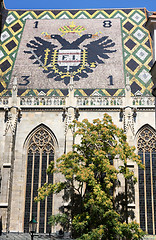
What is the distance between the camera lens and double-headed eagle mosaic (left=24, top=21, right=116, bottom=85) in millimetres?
22422

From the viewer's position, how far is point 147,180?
18.4 metres

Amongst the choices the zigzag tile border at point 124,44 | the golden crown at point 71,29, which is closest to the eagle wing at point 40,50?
the zigzag tile border at point 124,44

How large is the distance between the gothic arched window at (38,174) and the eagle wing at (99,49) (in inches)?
254

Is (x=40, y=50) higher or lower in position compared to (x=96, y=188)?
higher

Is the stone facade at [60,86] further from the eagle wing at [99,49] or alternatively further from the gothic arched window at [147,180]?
the gothic arched window at [147,180]

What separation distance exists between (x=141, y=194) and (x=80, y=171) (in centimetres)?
458

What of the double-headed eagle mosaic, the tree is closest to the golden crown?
the double-headed eagle mosaic

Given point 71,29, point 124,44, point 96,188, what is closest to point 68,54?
point 71,29

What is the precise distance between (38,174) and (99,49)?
31.8 feet

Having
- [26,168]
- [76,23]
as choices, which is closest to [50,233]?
[26,168]

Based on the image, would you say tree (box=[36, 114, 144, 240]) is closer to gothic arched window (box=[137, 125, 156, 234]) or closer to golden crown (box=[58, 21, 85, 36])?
gothic arched window (box=[137, 125, 156, 234])

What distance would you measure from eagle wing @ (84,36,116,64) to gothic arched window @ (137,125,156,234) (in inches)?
251

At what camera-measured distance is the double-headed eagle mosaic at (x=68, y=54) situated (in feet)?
73.6

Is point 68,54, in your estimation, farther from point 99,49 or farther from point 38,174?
point 38,174
